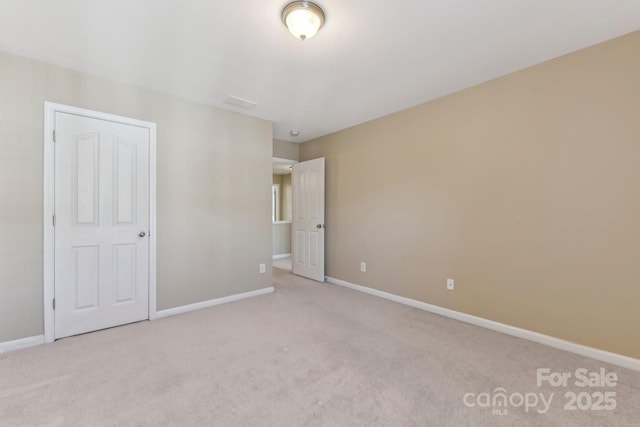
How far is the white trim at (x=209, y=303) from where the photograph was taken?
10.2 ft

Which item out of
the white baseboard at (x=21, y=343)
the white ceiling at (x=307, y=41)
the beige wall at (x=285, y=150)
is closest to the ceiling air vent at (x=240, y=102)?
the white ceiling at (x=307, y=41)

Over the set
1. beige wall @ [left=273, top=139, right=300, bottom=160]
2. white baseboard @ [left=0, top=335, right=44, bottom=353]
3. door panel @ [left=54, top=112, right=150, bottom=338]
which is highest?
beige wall @ [left=273, top=139, right=300, bottom=160]

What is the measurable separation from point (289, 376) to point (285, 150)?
3832 mm

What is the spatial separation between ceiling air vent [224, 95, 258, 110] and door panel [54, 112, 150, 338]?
98 centimetres

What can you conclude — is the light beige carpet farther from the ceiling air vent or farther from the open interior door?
the ceiling air vent

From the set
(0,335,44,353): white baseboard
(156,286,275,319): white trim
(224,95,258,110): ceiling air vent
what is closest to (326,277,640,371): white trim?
(156,286,275,319): white trim

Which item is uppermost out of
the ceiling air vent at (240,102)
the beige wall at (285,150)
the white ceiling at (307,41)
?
the white ceiling at (307,41)

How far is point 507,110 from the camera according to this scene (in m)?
2.67

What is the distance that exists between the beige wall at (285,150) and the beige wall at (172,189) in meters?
0.92

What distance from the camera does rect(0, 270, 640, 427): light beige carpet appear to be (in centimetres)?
159

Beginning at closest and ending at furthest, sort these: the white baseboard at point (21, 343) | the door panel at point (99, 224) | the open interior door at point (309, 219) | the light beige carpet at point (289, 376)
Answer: the light beige carpet at point (289, 376) < the white baseboard at point (21, 343) < the door panel at point (99, 224) < the open interior door at point (309, 219)

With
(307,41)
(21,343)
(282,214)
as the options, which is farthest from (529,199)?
(282,214)

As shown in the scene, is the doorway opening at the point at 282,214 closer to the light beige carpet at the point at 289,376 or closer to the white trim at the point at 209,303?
the white trim at the point at 209,303

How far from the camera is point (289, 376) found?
6.46ft
